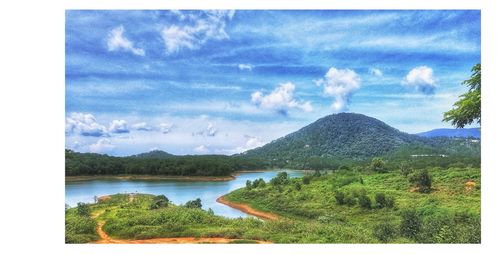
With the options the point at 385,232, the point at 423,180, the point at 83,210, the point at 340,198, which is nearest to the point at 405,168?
the point at 423,180

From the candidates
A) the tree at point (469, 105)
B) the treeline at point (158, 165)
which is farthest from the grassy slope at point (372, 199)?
the tree at point (469, 105)

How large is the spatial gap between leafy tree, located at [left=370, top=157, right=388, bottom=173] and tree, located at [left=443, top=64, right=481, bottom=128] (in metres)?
1.70

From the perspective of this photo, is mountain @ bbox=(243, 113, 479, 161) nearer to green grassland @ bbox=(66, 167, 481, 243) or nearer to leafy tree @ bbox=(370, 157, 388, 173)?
leafy tree @ bbox=(370, 157, 388, 173)

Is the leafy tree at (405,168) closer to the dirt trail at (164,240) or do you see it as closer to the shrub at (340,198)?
the shrub at (340,198)

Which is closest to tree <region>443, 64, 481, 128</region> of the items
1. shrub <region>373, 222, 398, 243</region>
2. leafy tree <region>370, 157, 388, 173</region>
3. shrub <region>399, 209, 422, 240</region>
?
leafy tree <region>370, 157, 388, 173</region>

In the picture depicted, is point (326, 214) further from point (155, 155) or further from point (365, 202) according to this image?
point (155, 155)

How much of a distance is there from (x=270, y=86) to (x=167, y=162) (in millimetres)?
2772

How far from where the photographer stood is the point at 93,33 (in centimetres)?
987

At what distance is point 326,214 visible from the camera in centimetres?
1023

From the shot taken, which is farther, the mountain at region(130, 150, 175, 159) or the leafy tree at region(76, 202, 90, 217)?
the mountain at region(130, 150, 175, 159)

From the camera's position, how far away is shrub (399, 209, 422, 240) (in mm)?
9297

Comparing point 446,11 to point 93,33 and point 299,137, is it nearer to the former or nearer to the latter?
point 299,137

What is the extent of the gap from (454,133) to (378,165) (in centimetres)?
173
